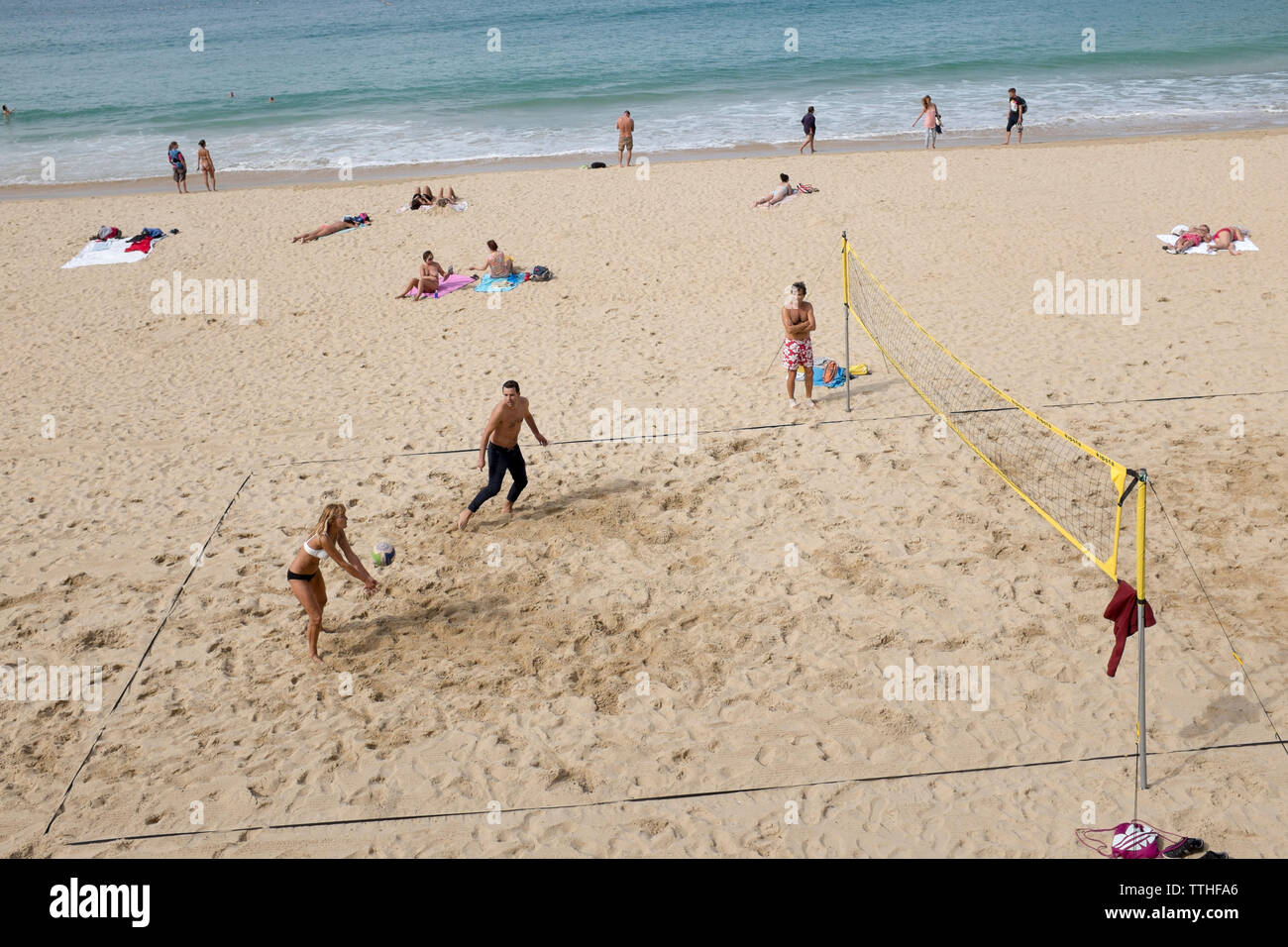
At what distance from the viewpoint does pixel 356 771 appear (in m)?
5.80

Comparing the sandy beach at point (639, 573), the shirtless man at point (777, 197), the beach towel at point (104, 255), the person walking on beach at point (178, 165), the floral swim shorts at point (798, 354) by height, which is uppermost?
the person walking on beach at point (178, 165)

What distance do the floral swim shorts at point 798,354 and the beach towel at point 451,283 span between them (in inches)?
253

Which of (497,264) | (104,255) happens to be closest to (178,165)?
(104,255)

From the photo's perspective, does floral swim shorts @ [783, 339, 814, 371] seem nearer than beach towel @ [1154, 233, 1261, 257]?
Yes

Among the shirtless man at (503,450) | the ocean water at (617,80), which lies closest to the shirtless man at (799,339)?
the shirtless man at (503,450)

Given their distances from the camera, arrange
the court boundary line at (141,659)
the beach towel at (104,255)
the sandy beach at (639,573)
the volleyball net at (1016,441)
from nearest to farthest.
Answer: the sandy beach at (639,573)
the court boundary line at (141,659)
the volleyball net at (1016,441)
the beach towel at (104,255)

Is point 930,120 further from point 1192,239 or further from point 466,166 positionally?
point 466,166

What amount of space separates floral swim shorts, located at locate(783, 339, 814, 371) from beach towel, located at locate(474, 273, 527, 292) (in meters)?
5.80

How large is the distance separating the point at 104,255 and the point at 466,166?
10.3 m

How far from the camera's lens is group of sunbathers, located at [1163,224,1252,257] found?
1375 cm

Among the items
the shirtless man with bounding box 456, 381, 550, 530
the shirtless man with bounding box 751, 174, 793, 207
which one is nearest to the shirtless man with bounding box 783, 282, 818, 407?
the shirtless man with bounding box 456, 381, 550, 530

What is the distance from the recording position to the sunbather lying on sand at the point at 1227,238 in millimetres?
13734

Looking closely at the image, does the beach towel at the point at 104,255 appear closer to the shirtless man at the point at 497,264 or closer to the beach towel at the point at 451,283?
the beach towel at the point at 451,283

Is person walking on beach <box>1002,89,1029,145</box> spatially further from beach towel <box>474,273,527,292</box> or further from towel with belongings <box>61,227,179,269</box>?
towel with belongings <box>61,227,179,269</box>
